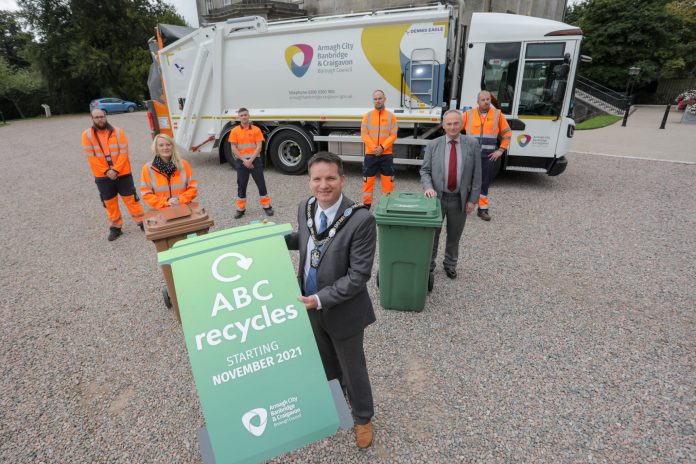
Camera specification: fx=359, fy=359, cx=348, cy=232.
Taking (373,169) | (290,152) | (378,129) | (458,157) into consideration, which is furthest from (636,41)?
(458,157)

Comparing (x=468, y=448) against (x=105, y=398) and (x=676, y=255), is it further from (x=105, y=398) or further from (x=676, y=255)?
(x=676, y=255)

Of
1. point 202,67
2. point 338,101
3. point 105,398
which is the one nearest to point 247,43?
point 202,67

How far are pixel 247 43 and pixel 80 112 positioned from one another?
2928 cm

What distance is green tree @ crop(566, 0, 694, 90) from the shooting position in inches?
1073

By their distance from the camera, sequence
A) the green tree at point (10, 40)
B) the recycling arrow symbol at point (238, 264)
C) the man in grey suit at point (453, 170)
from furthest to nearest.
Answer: the green tree at point (10, 40)
the man in grey suit at point (453, 170)
the recycling arrow symbol at point (238, 264)

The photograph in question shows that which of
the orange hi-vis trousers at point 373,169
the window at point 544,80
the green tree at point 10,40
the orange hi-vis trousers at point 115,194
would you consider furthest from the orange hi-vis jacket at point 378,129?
the green tree at point 10,40

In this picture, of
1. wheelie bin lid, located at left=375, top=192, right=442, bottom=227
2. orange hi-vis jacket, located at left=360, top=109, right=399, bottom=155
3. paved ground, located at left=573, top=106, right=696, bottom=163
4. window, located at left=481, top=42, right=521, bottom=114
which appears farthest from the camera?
paved ground, located at left=573, top=106, right=696, bottom=163

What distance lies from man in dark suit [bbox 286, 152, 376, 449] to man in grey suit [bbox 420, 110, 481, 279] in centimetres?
183

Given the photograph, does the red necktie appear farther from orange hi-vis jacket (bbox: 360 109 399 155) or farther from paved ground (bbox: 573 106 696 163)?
paved ground (bbox: 573 106 696 163)

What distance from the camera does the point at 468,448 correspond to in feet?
7.43

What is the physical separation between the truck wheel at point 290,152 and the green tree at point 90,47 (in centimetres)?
2640

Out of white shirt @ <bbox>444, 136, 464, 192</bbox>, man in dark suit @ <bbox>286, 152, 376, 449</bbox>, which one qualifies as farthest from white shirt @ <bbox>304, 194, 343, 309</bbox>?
white shirt @ <bbox>444, 136, 464, 192</bbox>

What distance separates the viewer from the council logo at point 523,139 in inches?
264

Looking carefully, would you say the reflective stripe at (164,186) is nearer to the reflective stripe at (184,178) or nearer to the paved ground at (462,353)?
the reflective stripe at (184,178)
